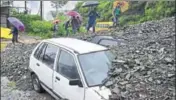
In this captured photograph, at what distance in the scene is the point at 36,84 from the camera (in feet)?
30.3

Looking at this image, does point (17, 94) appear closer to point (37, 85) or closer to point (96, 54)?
point (37, 85)

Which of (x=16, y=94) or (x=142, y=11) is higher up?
(x=142, y=11)

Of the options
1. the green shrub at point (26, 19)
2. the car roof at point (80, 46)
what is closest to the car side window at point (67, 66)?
the car roof at point (80, 46)

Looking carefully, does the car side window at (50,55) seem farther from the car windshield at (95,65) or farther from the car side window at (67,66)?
the car windshield at (95,65)

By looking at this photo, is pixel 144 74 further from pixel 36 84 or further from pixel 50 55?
pixel 36 84

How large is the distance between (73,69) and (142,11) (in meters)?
20.5

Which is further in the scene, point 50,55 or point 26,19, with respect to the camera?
point 26,19

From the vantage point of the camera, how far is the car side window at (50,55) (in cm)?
811

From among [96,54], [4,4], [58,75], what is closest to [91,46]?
[96,54]

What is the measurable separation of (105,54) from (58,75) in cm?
110

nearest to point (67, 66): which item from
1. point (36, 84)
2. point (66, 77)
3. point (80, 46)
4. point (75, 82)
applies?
point (66, 77)

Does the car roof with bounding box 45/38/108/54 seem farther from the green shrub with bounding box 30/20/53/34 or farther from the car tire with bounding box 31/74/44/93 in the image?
the green shrub with bounding box 30/20/53/34

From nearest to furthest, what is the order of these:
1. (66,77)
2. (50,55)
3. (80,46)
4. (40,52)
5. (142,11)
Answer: (66,77) → (80,46) → (50,55) → (40,52) → (142,11)

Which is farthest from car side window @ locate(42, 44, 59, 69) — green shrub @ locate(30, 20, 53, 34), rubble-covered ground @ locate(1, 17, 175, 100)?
green shrub @ locate(30, 20, 53, 34)
